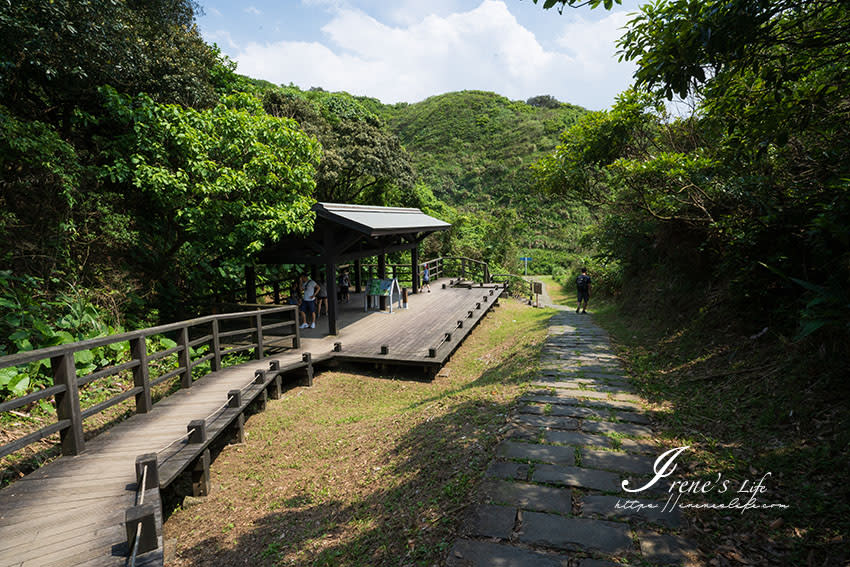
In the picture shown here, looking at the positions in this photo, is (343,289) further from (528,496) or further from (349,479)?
(528,496)

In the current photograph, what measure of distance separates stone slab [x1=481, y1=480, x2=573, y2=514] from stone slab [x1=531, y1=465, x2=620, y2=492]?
13 centimetres

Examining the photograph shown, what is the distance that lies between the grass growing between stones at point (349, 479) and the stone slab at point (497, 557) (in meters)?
0.18

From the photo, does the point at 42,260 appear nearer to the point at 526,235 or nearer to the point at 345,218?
the point at 345,218

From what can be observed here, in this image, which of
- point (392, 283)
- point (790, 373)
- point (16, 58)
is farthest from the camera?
point (392, 283)

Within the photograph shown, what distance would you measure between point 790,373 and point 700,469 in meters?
1.87

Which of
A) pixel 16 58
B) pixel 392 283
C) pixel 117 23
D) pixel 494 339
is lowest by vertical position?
pixel 494 339

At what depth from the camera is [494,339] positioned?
1253 cm

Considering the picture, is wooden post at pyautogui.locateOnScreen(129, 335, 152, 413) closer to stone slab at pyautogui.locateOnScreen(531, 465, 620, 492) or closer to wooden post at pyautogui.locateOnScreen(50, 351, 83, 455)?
wooden post at pyautogui.locateOnScreen(50, 351, 83, 455)

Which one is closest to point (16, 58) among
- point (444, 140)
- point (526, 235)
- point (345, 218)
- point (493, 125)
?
point (345, 218)

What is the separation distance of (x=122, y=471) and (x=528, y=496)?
13.2 ft

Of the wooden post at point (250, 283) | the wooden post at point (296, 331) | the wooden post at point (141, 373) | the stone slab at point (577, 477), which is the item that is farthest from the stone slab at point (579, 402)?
the wooden post at point (250, 283)

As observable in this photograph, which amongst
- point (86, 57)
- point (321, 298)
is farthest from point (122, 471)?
point (321, 298)

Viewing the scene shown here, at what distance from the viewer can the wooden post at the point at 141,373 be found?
530 centimetres

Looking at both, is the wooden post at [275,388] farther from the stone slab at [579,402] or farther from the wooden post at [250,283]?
the stone slab at [579,402]
